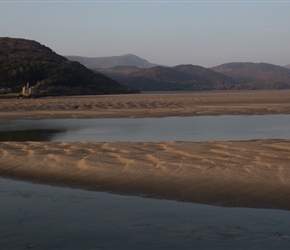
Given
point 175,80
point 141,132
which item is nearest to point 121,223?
point 141,132

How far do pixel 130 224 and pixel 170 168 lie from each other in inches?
129

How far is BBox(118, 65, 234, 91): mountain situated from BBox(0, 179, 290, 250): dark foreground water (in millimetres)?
105722

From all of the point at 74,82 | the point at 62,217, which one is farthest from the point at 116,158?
the point at 74,82

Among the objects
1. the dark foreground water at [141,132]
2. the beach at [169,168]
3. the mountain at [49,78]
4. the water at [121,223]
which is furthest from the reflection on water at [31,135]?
the mountain at [49,78]

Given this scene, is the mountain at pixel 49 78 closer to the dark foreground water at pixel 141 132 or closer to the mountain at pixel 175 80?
the dark foreground water at pixel 141 132

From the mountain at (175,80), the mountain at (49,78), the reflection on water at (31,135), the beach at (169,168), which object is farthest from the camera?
the mountain at (175,80)

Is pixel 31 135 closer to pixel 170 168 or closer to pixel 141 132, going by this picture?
pixel 141 132

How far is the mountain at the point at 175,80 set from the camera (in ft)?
388

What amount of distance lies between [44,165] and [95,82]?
194 feet

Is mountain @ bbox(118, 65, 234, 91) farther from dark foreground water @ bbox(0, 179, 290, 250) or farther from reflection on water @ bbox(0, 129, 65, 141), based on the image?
dark foreground water @ bbox(0, 179, 290, 250)

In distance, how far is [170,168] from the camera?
9.38 metres

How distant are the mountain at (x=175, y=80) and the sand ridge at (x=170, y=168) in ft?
332

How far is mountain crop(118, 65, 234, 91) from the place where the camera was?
388 feet

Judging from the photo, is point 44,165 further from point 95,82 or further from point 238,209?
point 95,82
